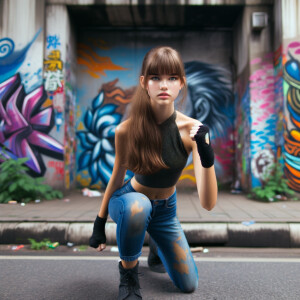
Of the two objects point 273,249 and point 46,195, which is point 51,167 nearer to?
point 46,195

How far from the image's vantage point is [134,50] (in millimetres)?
6949

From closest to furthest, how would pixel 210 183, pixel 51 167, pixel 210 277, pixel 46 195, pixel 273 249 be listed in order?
pixel 210 183, pixel 210 277, pixel 273 249, pixel 46 195, pixel 51 167

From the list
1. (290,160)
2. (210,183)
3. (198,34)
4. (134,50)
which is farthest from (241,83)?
(210,183)

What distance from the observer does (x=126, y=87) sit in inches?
273

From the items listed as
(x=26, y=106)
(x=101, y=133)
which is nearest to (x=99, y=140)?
(x=101, y=133)

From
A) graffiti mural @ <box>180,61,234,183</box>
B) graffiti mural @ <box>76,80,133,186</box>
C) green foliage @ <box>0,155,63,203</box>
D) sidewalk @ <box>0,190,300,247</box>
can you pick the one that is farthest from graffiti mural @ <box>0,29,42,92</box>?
graffiti mural @ <box>180,61,234,183</box>

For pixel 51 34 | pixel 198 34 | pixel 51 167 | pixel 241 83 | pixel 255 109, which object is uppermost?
pixel 198 34

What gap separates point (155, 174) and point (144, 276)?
3.05 feet

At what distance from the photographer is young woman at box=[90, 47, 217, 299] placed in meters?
1.68

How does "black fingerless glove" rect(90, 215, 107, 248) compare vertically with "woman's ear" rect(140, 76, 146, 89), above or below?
below

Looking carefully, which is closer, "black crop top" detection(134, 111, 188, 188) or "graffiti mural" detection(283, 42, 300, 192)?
"black crop top" detection(134, 111, 188, 188)

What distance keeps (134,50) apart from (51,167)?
3590 mm

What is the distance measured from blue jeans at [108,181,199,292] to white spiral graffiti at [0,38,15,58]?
17.4 ft

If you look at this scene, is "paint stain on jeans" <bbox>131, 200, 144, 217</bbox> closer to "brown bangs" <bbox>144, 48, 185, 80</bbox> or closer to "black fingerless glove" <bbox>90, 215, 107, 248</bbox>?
"black fingerless glove" <bbox>90, 215, 107, 248</bbox>
